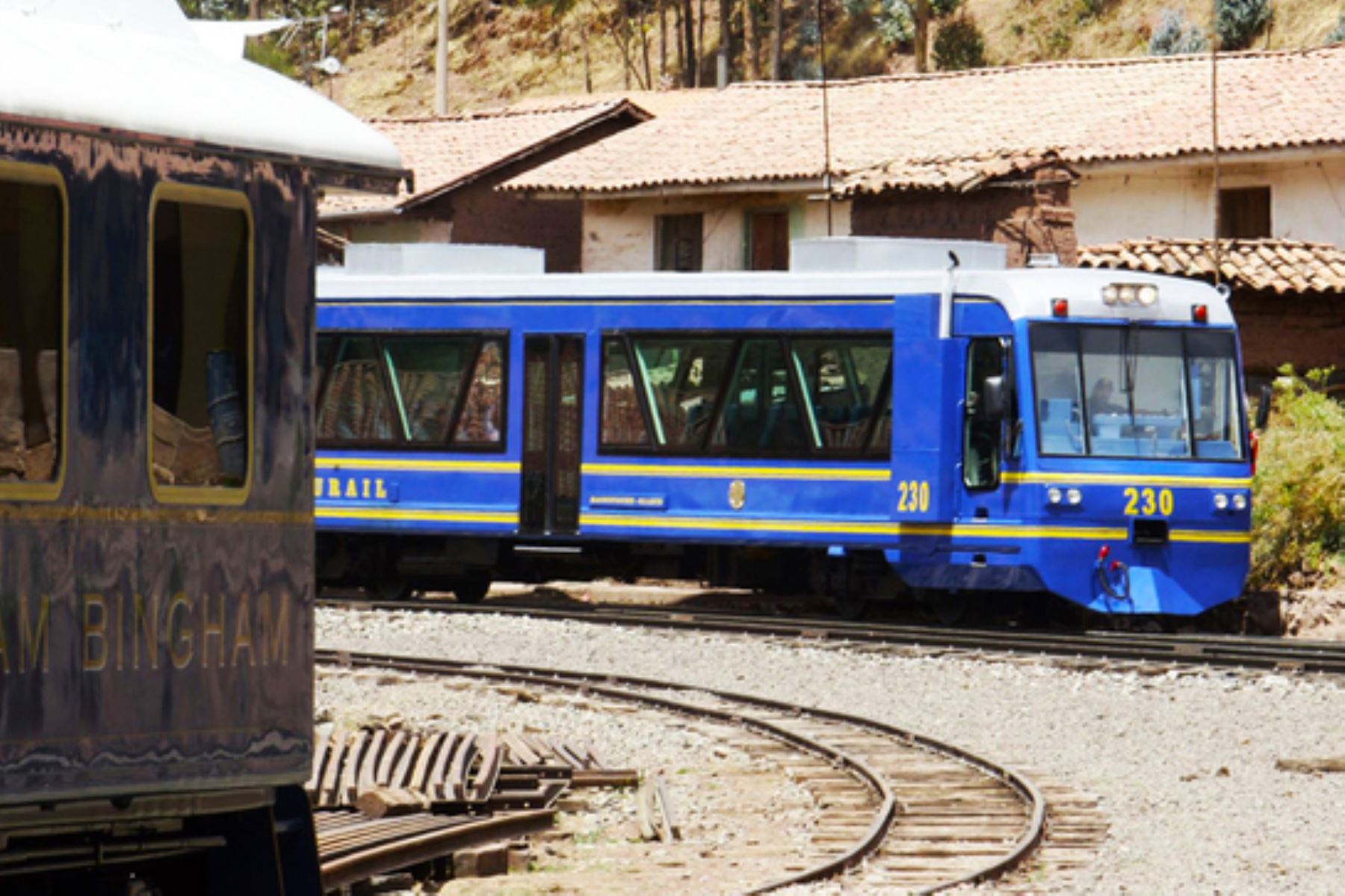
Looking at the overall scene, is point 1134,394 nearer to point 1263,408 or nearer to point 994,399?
point 1263,408

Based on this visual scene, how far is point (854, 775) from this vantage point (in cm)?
1325

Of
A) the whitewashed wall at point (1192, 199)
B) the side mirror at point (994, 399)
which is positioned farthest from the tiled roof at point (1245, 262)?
the side mirror at point (994, 399)

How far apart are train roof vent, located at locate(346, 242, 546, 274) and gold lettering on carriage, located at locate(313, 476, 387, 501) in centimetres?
198

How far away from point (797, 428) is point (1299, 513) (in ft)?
16.6

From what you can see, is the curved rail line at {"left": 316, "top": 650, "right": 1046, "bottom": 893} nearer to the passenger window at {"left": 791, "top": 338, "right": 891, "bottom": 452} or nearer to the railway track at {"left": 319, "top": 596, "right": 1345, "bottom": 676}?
the railway track at {"left": 319, "top": 596, "right": 1345, "bottom": 676}

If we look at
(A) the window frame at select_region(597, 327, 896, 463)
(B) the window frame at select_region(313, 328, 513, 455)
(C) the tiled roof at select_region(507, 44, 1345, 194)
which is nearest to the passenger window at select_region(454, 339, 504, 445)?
(B) the window frame at select_region(313, 328, 513, 455)

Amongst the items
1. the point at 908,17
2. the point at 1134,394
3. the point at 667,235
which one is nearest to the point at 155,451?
the point at 1134,394

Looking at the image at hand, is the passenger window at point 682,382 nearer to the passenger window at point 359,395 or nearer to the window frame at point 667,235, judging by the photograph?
the passenger window at point 359,395

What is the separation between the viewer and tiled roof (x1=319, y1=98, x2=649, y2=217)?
1567 inches

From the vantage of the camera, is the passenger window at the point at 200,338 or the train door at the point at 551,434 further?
the train door at the point at 551,434

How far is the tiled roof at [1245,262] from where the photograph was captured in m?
26.9

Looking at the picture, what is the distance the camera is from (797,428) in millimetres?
21172

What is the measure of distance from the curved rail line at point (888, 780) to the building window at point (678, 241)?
19296 mm

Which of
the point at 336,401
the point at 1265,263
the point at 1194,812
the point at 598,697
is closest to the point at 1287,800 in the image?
the point at 1194,812
